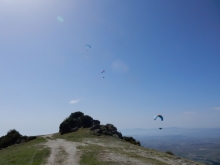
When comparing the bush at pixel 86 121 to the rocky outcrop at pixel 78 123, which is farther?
the bush at pixel 86 121

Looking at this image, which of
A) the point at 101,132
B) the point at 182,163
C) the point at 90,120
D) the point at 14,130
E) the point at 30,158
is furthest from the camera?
the point at 90,120

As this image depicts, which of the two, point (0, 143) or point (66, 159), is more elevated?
point (0, 143)

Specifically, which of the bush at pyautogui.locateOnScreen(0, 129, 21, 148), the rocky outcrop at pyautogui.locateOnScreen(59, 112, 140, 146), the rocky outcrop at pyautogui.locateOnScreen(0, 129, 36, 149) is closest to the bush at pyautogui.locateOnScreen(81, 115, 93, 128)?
the rocky outcrop at pyautogui.locateOnScreen(59, 112, 140, 146)

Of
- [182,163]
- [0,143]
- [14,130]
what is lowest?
[182,163]

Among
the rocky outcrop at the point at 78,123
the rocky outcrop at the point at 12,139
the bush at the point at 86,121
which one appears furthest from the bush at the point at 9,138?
the bush at the point at 86,121

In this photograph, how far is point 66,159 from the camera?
97.5 feet

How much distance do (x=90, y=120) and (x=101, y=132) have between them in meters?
17.9

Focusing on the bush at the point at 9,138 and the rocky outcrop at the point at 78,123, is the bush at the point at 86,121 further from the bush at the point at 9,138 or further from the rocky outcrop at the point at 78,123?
the bush at the point at 9,138

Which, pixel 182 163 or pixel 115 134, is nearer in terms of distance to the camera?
pixel 182 163

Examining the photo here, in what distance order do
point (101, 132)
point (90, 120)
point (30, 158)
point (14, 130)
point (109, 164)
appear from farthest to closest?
point (90, 120) < point (14, 130) < point (101, 132) < point (30, 158) < point (109, 164)

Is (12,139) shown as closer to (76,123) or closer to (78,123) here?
(76,123)

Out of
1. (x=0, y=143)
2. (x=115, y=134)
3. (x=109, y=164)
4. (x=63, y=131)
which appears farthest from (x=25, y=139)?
(x=109, y=164)

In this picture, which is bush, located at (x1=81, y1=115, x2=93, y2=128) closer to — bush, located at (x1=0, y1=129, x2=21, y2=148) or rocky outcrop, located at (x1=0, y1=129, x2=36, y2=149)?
rocky outcrop, located at (x1=0, y1=129, x2=36, y2=149)

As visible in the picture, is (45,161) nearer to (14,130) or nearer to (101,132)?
(101,132)
